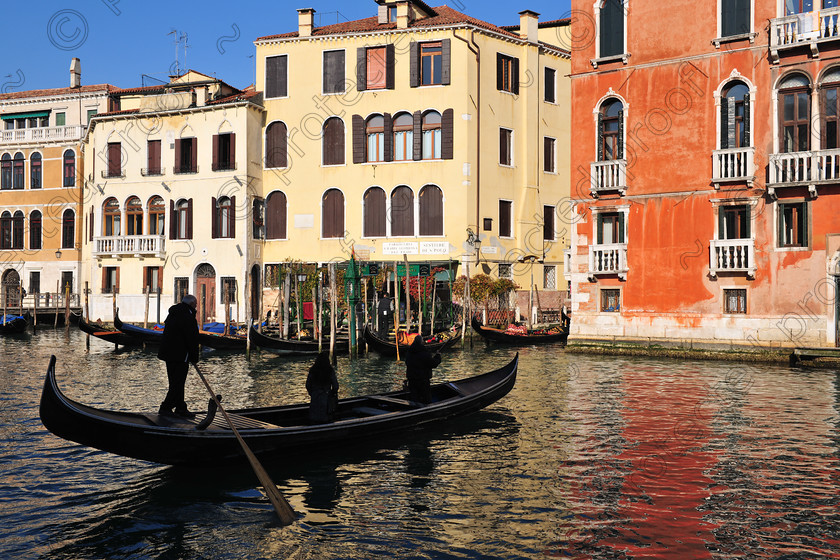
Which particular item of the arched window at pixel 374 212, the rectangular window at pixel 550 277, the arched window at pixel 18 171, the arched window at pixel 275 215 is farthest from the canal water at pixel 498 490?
the arched window at pixel 18 171

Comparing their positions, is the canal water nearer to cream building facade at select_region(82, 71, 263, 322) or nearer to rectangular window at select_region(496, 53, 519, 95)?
cream building facade at select_region(82, 71, 263, 322)

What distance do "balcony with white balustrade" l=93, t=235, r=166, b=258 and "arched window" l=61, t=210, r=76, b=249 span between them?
17.4 ft

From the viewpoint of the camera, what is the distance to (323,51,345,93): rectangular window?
91.0 ft

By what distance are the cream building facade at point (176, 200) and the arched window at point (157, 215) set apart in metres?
0.04

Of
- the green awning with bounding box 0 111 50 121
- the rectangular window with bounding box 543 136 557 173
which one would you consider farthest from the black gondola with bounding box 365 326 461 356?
the green awning with bounding box 0 111 50 121

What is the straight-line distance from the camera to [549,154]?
94.4 ft

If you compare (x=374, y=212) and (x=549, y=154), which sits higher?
(x=549, y=154)

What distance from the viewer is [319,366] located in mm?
8844

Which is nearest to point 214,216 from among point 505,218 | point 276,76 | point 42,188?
point 276,76

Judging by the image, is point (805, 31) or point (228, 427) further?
point (805, 31)

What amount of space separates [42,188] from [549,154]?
73.3 ft

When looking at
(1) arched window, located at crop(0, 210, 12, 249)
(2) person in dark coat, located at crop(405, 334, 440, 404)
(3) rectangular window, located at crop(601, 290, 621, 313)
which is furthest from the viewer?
(1) arched window, located at crop(0, 210, 12, 249)

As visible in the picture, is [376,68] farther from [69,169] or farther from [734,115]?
[69,169]

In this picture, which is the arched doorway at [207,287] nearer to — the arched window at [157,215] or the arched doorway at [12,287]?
the arched window at [157,215]
